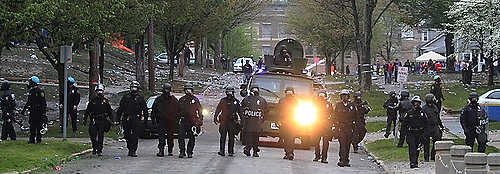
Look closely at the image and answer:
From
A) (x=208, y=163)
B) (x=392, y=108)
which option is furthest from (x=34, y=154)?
(x=392, y=108)

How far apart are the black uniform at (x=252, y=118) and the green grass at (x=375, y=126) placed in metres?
10.9

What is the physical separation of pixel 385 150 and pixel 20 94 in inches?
657

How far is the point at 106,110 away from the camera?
62.1ft

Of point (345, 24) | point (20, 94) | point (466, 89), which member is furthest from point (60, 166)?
point (345, 24)

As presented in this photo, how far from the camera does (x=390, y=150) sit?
2236 cm

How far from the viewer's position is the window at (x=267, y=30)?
122312mm

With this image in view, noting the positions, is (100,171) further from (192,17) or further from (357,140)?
(192,17)

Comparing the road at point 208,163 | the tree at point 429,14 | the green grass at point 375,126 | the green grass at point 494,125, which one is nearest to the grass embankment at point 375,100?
the green grass at point 375,126

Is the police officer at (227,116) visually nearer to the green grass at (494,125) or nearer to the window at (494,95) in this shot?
the green grass at (494,125)

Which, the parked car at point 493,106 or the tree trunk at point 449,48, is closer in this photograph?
the parked car at point 493,106

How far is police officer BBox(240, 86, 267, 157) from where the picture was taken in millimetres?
19375

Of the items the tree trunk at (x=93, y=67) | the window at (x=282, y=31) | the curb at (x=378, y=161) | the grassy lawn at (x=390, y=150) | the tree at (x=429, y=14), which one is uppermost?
the window at (x=282, y=31)

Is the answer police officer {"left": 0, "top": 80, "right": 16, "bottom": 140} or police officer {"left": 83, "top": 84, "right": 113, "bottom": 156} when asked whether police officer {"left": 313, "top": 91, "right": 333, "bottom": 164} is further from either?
police officer {"left": 0, "top": 80, "right": 16, "bottom": 140}

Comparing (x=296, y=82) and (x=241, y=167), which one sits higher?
(x=296, y=82)
